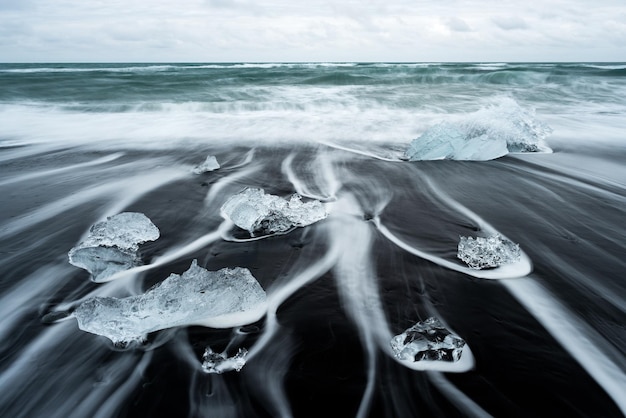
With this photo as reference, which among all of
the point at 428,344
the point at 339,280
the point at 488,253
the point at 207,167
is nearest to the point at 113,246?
the point at 339,280

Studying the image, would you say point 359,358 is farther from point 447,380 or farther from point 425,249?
point 425,249

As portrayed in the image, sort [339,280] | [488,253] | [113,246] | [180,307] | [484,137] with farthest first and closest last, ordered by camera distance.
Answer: [484,137] < [113,246] < [488,253] < [339,280] < [180,307]

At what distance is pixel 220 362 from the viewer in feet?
6.41

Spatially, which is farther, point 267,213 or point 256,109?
point 256,109

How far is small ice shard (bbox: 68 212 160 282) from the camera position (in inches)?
107

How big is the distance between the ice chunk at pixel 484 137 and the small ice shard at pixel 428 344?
13.8 feet

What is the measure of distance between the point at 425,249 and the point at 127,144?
6.43 metres

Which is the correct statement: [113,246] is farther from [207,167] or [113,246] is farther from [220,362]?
[207,167]

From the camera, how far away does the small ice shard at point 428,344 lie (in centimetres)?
197

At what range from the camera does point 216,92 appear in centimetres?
1573

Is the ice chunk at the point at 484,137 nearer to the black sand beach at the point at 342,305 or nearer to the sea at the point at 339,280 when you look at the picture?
the sea at the point at 339,280

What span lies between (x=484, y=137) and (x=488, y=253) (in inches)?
148

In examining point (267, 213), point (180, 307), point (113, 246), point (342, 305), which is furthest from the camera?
point (267, 213)

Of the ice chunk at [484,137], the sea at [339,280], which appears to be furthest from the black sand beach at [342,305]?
the ice chunk at [484,137]
